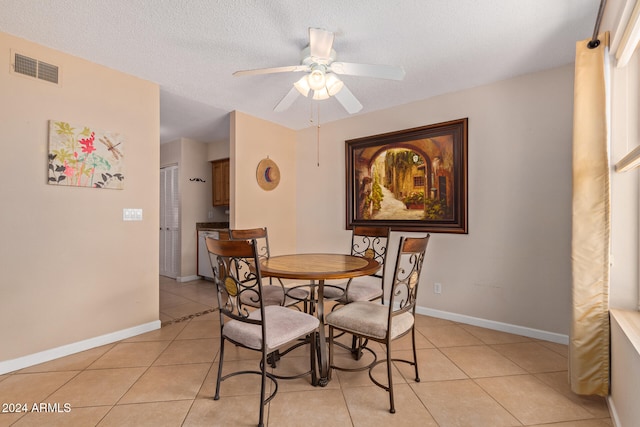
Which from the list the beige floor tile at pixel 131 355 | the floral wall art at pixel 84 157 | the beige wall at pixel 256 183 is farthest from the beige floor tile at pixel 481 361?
the floral wall art at pixel 84 157

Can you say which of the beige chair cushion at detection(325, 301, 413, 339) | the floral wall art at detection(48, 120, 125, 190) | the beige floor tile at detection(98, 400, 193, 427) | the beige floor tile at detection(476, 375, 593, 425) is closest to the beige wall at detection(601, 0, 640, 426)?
the beige floor tile at detection(476, 375, 593, 425)

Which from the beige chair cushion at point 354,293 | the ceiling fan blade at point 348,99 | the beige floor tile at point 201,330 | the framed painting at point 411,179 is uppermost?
the ceiling fan blade at point 348,99

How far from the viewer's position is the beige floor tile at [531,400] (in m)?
1.63

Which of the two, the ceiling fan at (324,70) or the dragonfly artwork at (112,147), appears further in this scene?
the dragonfly artwork at (112,147)

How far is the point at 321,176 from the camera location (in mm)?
4242

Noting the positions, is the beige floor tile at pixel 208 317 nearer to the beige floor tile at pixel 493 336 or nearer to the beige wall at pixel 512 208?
the beige wall at pixel 512 208

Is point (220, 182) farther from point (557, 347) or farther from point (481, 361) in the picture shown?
point (557, 347)

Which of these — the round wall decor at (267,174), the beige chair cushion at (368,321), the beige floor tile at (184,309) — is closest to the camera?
the beige chair cushion at (368,321)

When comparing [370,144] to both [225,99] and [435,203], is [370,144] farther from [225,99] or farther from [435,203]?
[225,99]

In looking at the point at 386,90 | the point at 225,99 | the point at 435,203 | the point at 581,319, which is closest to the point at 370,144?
the point at 386,90

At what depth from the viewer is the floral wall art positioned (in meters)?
2.34

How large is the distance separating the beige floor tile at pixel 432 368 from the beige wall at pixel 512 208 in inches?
38.7

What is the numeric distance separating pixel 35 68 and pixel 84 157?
70cm

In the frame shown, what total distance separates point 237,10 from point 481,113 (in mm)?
2440
